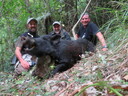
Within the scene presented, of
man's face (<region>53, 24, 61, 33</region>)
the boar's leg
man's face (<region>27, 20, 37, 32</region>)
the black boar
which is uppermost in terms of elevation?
man's face (<region>27, 20, 37, 32</region>)

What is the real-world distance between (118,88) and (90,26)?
6.02m

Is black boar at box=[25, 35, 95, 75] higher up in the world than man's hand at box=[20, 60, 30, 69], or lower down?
higher up

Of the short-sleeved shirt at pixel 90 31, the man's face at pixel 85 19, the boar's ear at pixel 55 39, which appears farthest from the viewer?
the man's face at pixel 85 19

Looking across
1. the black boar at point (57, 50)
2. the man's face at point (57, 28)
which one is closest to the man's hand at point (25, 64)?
the black boar at point (57, 50)

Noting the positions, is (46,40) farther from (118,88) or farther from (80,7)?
(80,7)

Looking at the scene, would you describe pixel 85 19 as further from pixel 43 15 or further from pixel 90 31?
pixel 43 15

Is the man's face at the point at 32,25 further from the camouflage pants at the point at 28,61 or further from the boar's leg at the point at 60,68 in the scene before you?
the boar's leg at the point at 60,68

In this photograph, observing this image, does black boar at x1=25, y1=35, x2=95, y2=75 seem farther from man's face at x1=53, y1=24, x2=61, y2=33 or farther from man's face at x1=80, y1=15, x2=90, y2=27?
man's face at x1=53, y1=24, x2=61, y2=33

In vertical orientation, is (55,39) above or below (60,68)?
above

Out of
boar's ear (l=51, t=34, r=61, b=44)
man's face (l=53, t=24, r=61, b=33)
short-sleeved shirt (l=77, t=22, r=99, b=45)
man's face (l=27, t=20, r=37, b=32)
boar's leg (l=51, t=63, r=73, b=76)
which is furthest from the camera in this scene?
man's face (l=53, t=24, r=61, b=33)

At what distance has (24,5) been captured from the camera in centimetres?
1027

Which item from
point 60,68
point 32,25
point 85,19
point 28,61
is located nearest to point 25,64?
point 28,61

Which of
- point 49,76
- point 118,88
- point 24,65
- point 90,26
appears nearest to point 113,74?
point 118,88

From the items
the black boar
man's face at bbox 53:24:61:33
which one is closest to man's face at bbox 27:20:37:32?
man's face at bbox 53:24:61:33
